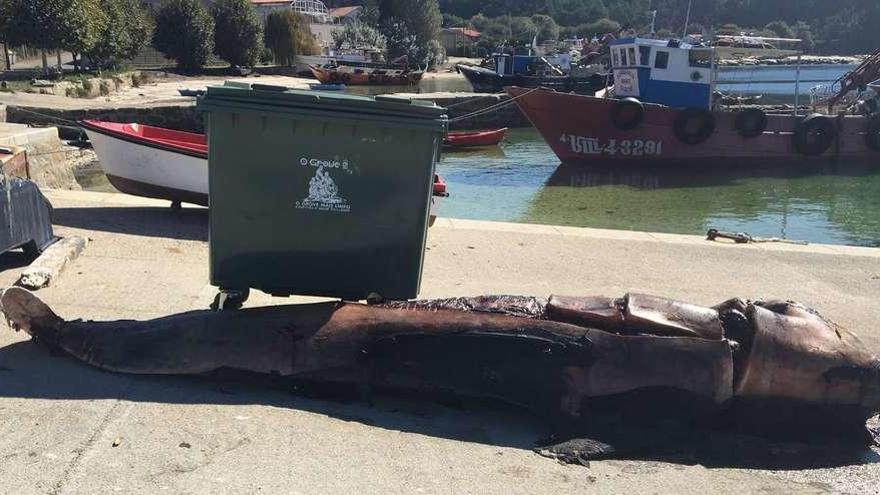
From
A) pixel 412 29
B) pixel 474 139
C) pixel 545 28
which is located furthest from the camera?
pixel 545 28

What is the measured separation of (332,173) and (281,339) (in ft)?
2.82

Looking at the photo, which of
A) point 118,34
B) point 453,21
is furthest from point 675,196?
point 453,21

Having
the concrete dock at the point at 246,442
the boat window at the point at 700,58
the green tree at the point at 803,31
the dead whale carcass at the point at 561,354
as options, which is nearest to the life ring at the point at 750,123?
the boat window at the point at 700,58

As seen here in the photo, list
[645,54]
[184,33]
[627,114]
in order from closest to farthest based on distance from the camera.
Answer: [627,114], [645,54], [184,33]

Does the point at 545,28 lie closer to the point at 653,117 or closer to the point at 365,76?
the point at 365,76

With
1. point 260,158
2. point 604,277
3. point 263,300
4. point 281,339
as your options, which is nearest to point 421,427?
point 281,339

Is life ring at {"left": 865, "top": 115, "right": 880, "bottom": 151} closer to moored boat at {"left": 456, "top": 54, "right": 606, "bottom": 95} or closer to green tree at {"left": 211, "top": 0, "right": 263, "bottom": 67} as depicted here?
moored boat at {"left": 456, "top": 54, "right": 606, "bottom": 95}

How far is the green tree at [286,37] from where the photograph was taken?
58062mm

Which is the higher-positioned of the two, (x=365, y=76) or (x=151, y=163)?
(x=151, y=163)

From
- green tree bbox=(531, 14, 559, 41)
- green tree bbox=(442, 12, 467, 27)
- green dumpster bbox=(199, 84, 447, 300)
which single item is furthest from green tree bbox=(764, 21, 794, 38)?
green dumpster bbox=(199, 84, 447, 300)

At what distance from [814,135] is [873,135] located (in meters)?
2.03

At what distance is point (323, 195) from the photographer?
13.9 feet

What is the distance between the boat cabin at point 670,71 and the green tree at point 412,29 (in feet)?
157

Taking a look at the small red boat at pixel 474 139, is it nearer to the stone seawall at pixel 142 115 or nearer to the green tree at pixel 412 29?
the stone seawall at pixel 142 115
